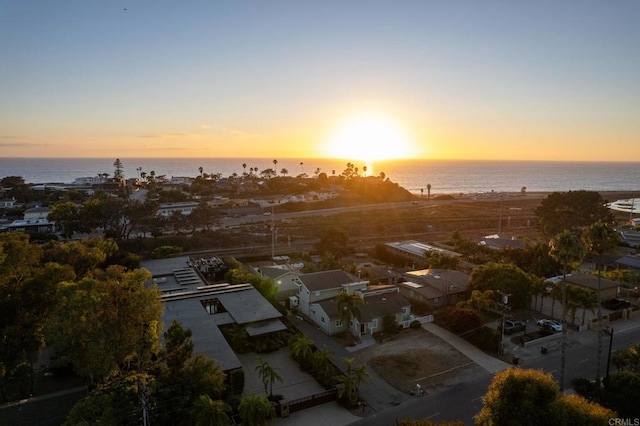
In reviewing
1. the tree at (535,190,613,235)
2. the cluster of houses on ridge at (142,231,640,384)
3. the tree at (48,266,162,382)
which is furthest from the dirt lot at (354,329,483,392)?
the tree at (535,190,613,235)

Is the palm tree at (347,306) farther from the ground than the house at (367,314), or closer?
farther from the ground

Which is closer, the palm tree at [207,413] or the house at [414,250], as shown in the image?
the palm tree at [207,413]

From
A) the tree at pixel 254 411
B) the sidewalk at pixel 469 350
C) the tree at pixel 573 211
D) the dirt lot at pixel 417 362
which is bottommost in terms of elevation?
the dirt lot at pixel 417 362

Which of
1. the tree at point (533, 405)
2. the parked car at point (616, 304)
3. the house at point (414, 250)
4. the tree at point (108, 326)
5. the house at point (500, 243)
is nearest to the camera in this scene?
the tree at point (533, 405)

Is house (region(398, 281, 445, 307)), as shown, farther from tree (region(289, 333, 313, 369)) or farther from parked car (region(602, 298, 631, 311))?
parked car (region(602, 298, 631, 311))

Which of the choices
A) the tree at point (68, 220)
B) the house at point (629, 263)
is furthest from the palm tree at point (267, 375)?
the tree at point (68, 220)

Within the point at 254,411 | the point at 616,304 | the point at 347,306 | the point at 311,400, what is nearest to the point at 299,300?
the point at 347,306

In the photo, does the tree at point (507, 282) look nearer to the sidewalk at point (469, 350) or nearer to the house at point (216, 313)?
the sidewalk at point (469, 350)
